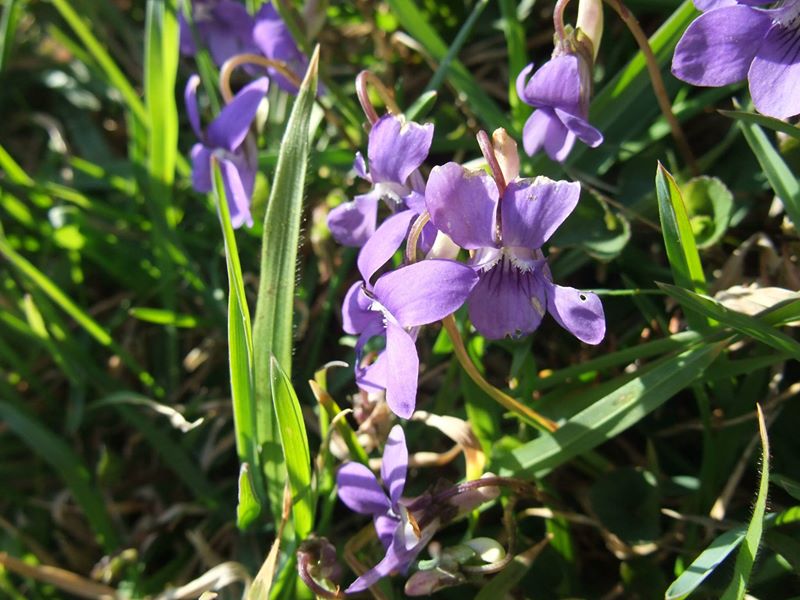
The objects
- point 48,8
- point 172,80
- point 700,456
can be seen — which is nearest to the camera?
point 700,456

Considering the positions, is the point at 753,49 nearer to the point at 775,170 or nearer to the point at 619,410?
the point at 775,170

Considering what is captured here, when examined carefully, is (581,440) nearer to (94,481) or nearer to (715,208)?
(715,208)

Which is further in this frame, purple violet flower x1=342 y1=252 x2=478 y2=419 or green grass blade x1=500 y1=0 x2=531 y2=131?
green grass blade x1=500 y1=0 x2=531 y2=131

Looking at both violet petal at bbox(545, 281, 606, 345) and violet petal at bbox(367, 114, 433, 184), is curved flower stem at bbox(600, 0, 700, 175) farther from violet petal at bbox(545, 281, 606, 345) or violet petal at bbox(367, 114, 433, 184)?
violet petal at bbox(545, 281, 606, 345)

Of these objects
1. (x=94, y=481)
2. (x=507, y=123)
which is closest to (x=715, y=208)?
(x=507, y=123)

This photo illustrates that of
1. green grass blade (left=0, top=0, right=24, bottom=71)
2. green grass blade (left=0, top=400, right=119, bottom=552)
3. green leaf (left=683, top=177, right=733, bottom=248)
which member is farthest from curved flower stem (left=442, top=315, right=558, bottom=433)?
green grass blade (left=0, top=0, right=24, bottom=71)

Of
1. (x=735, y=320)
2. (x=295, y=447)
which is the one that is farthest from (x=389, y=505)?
(x=735, y=320)
